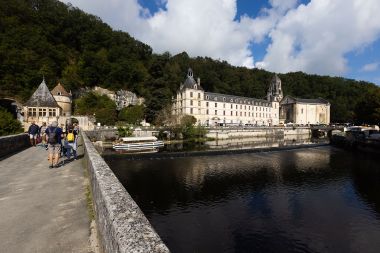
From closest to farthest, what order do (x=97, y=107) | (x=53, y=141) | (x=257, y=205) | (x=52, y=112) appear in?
(x=53, y=141) < (x=257, y=205) < (x=52, y=112) < (x=97, y=107)

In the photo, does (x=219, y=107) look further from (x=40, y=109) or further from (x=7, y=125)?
(x=7, y=125)

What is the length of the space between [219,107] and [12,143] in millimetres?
74776

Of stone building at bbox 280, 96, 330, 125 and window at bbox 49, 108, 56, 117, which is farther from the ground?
stone building at bbox 280, 96, 330, 125

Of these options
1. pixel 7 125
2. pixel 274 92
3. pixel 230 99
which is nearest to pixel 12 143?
pixel 7 125

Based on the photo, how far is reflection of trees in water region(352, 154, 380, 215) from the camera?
17234 millimetres

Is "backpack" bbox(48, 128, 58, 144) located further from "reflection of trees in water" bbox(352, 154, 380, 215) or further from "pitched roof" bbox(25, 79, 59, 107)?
"pitched roof" bbox(25, 79, 59, 107)

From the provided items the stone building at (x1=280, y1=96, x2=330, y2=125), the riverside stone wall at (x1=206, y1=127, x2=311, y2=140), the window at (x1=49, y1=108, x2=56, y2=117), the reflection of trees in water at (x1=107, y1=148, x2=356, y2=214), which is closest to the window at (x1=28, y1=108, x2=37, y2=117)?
the window at (x1=49, y1=108, x2=56, y2=117)

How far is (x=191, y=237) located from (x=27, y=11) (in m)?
92.5

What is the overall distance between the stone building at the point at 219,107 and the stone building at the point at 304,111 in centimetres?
1323

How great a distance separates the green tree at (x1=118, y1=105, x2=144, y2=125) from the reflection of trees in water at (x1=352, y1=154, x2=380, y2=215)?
157 feet

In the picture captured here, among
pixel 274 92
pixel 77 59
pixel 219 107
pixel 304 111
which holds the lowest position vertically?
pixel 219 107

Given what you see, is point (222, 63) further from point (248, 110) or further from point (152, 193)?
point (152, 193)

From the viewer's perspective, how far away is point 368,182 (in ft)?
72.8

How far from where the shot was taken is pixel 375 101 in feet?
236
